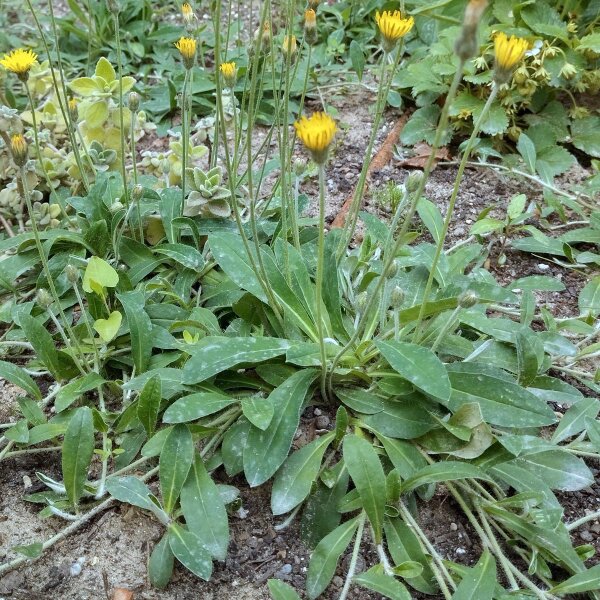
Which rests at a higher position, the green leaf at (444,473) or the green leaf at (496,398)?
the green leaf at (496,398)

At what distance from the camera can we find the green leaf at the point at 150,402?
1.60 metres

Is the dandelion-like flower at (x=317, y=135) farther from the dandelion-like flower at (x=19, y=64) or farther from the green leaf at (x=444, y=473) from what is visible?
→ the dandelion-like flower at (x=19, y=64)

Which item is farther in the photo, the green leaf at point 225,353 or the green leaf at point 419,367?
the green leaf at point 225,353

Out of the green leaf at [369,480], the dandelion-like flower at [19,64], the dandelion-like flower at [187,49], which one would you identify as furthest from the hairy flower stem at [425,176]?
the dandelion-like flower at [19,64]

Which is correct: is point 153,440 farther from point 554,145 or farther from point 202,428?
point 554,145

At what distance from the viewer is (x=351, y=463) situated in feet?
4.91

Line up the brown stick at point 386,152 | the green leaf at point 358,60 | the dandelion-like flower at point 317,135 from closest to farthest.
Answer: the dandelion-like flower at point 317,135 → the brown stick at point 386,152 → the green leaf at point 358,60

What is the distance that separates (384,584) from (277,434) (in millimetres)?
419

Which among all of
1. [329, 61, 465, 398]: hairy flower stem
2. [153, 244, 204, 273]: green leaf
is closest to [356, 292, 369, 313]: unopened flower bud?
[329, 61, 465, 398]: hairy flower stem

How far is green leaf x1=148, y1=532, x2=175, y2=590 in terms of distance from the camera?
1453 millimetres

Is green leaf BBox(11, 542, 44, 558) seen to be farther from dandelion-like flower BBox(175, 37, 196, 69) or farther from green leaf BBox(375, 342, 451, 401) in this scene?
dandelion-like flower BBox(175, 37, 196, 69)

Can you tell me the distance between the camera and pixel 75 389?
1759mm

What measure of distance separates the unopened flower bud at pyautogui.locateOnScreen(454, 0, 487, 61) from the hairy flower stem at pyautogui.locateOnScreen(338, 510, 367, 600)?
0.99 m

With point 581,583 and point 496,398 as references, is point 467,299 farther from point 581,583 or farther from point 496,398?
point 581,583
